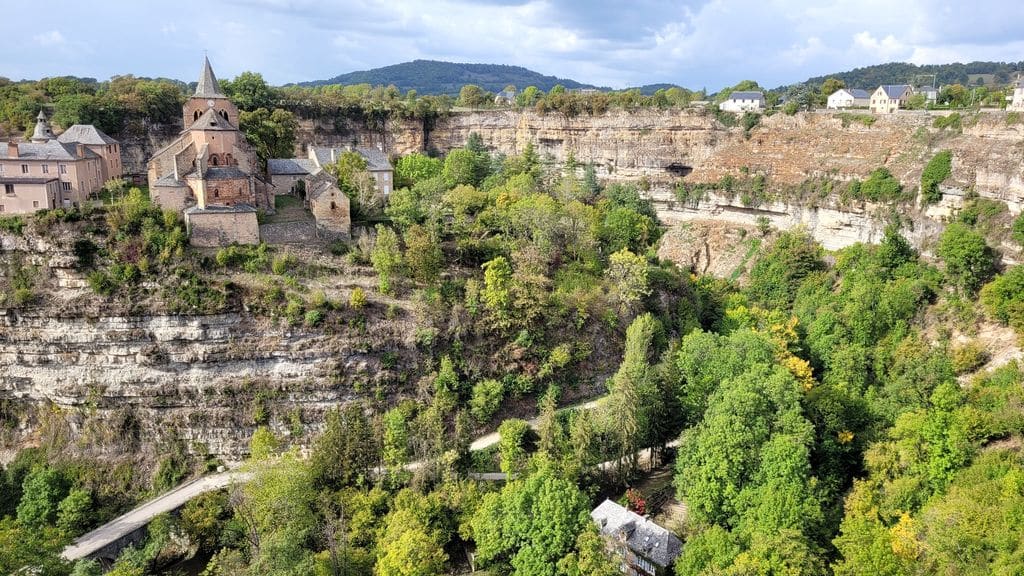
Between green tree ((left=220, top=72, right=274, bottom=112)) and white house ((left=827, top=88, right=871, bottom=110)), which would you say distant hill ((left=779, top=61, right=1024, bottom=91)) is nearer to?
white house ((left=827, top=88, right=871, bottom=110))

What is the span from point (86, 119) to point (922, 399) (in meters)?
59.3

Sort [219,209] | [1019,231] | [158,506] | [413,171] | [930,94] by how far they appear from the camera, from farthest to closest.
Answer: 1. [930,94]
2. [413,171]
3. [1019,231]
4. [219,209]
5. [158,506]

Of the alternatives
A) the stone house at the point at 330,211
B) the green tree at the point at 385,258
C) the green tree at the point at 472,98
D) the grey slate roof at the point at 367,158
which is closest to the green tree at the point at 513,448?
the green tree at the point at 385,258

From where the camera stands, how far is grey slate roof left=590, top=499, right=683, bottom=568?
2788 centimetres

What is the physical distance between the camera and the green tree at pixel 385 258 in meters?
38.9

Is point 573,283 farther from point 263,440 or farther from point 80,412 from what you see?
point 80,412

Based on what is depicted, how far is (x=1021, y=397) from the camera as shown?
2889 centimetres

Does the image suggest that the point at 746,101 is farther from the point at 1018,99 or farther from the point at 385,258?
the point at 385,258

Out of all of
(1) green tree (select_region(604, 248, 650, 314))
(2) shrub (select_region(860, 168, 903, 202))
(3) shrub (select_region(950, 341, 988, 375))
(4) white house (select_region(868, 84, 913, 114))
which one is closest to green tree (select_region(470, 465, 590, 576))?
(1) green tree (select_region(604, 248, 650, 314))

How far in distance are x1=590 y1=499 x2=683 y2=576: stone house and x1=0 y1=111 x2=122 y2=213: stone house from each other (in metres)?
35.7

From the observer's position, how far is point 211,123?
40906 mm

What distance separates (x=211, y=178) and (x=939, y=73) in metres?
163

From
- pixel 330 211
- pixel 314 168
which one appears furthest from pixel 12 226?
pixel 314 168

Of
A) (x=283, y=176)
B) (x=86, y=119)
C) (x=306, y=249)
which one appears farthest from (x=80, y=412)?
(x=86, y=119)
